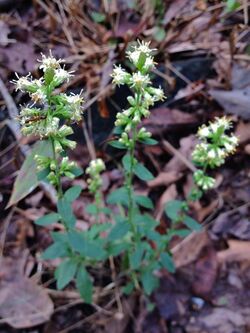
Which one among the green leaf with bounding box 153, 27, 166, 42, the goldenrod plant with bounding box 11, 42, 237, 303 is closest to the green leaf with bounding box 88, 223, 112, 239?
the goldenrod plant with bounding box 11, 42, 237, 303

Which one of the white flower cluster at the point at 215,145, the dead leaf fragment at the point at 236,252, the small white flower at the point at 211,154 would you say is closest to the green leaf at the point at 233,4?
the white flower cluster at the point at 215,145

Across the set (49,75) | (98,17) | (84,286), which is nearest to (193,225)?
(84,286)

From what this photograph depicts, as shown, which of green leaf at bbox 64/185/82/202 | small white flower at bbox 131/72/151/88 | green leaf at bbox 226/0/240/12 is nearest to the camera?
small white flower at bbox 131/72/151/88

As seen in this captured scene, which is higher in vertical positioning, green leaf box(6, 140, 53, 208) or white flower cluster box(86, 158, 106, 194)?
green leaf box(6, 140, 53, 208)

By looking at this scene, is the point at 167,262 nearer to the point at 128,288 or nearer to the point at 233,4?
the point at 128,288

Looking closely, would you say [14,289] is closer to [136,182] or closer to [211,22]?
[136,182]

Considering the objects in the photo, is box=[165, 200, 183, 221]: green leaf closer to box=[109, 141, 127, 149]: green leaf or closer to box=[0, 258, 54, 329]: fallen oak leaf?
box=[109, 141, 127, 149]: green leaf

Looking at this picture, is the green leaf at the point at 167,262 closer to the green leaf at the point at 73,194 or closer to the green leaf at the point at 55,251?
the green leaf at the point at 55,251
